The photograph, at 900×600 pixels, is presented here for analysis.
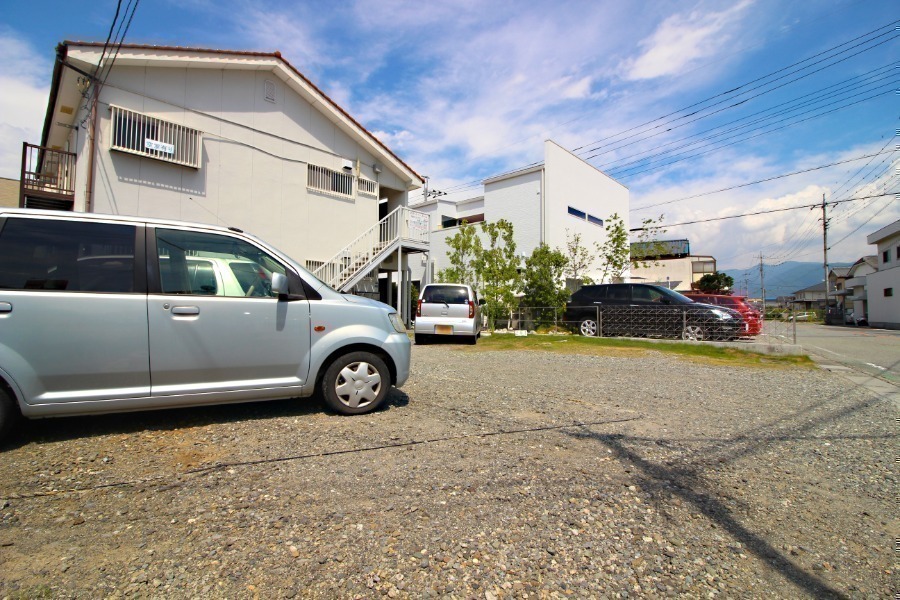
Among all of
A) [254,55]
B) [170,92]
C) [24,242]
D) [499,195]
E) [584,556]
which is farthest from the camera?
[499,195]

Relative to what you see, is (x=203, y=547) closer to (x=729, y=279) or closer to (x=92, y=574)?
(x=92, y=574)

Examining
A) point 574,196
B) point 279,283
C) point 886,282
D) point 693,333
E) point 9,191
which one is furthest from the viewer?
point 886,282

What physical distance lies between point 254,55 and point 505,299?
32.5ft

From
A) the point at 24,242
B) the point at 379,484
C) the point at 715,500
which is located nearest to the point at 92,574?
the point at 379,484

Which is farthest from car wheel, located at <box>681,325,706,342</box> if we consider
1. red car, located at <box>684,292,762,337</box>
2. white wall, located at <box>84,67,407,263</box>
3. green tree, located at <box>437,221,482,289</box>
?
white wall, located at <box>84,67,407,263</box>

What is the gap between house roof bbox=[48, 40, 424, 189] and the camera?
857 centimetres

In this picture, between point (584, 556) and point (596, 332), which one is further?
point (596, 332)

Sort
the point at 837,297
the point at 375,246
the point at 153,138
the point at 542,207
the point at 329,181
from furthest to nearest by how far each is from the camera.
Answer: the point at 837,297 → the point at 542,207 → the point at 375,246 → the point at 329,181 → the point at 153,138

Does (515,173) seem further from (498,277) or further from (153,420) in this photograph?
(153,420)

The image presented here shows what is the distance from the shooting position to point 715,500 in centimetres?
241

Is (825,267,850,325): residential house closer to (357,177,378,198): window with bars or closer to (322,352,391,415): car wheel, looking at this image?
(357,177,378,198): window with bars

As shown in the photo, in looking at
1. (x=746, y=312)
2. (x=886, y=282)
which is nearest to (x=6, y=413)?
(x=746, y=312)

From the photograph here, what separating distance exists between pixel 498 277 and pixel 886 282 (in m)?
30.9

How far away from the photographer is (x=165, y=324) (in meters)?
3.27
